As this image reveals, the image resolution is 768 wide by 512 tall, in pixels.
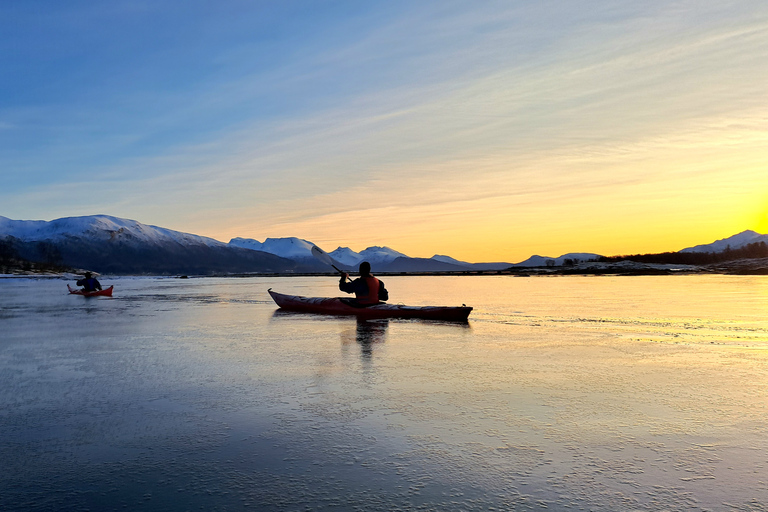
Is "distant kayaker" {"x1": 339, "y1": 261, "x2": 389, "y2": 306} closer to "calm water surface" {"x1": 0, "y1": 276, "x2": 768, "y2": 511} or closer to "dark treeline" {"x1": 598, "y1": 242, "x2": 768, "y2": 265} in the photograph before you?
"calm water surface" {"x1": 0, "y1": 276, "x2": 768, "y2": 511}

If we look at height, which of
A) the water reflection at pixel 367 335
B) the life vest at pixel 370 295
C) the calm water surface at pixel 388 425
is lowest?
the calm water surface at pixel 388 425

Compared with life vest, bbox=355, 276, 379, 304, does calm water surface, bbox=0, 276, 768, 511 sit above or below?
below

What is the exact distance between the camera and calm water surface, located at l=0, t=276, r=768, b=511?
14.7 ft

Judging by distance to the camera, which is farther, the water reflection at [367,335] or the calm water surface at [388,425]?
the water reflection at [367,335]

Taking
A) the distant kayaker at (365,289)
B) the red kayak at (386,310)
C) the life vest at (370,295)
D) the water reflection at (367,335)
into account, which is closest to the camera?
the water reflection at (367,335)

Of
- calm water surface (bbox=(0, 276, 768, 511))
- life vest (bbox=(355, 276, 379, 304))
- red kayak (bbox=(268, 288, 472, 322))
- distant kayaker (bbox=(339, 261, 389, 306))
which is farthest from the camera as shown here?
life vest (bbox=(355, 276, 379, 304))

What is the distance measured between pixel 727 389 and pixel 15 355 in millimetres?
14119

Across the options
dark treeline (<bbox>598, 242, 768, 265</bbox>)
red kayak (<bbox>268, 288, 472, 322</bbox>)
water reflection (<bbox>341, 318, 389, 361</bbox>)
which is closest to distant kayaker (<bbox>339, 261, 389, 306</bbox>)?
red kayak (<bbox>268, 288, 472, 322</bbox>)

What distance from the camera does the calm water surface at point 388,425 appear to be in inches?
176

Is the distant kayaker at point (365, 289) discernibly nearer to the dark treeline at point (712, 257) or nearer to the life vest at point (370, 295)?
the life vest at point (370, 295)

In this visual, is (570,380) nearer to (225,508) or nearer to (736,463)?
(736,463)

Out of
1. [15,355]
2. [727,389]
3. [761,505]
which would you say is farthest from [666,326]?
[15,355]

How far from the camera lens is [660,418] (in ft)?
21.7

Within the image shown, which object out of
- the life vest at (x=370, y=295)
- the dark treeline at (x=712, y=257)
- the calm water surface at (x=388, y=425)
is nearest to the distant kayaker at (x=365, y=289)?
the life vest at (x=370, y=295)
